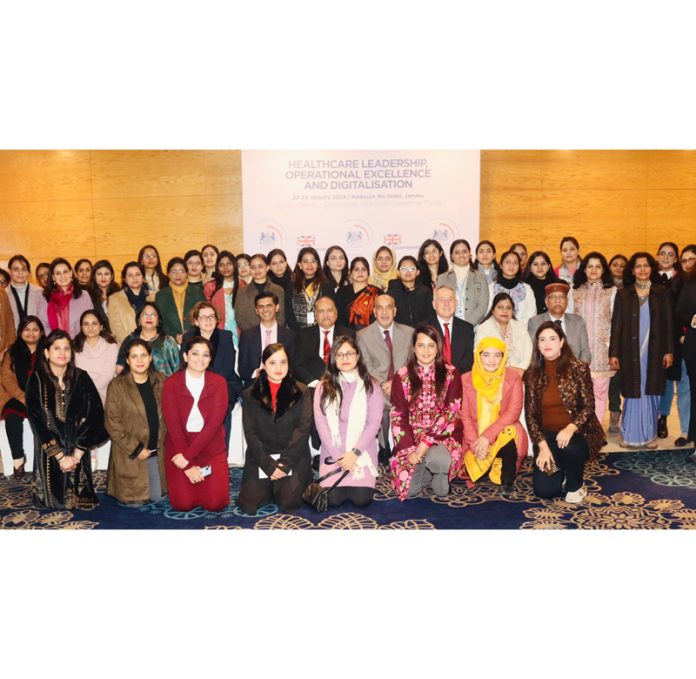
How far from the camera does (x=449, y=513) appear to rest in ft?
13.7

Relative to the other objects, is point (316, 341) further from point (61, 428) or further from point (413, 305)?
point (61, 428)

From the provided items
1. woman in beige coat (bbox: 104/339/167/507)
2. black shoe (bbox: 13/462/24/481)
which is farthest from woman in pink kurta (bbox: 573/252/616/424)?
black shoe (bbox: 13/462/24/481)

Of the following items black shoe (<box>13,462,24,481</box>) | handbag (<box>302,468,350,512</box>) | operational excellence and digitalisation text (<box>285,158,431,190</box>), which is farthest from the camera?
operational excellence and digitalisation text (<box>285,158,431,190</box>)

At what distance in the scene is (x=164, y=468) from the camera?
453cm

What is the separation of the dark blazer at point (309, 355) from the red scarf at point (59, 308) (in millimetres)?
1925

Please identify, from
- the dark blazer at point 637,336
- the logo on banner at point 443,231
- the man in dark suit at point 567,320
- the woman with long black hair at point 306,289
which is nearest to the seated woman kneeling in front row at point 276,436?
the woman with long black hair at point 306,289

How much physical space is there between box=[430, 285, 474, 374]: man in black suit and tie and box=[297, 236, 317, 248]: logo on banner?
158 cm

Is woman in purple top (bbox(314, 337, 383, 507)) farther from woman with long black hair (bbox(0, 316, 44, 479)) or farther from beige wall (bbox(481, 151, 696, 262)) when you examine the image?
beige wall (bbox(481, 151, 696, 262))

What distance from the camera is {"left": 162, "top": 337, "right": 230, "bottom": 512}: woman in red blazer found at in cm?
429

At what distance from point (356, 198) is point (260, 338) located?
1755 millimetres
